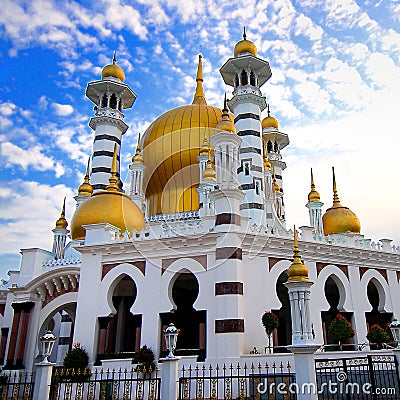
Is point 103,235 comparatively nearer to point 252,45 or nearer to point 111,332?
point 111,332

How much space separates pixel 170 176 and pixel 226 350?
13.2m

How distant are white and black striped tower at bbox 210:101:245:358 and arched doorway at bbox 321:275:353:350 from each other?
3.55 m

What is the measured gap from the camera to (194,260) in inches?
555

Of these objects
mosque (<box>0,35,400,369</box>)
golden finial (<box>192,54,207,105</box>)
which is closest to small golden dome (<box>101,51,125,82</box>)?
mosque (<box>0,35,400,369</box>)

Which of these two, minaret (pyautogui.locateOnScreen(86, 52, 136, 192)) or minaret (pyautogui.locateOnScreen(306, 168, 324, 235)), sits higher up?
minaret (pyautogui.locateOnScreen(86, 52, 136, 192))

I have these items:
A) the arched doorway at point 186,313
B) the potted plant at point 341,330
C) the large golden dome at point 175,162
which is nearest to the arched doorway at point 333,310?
the potted plant at point 341,330

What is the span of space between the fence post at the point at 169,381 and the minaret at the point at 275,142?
21672 millimetres

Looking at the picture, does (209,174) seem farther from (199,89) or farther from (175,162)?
(199,89)

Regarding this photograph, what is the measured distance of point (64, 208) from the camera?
27031mm

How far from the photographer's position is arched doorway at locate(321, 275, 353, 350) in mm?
15405

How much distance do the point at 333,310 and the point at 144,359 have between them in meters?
7.92

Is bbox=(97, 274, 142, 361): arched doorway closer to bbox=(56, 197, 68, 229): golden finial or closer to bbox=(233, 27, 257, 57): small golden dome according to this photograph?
bbox=(56, 197, 68, 229): golden finial

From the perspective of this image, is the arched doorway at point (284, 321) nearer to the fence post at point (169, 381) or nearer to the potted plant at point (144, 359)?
the potted plant at point (144, 359)

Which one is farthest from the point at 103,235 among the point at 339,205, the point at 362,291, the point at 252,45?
the point at 252,45
